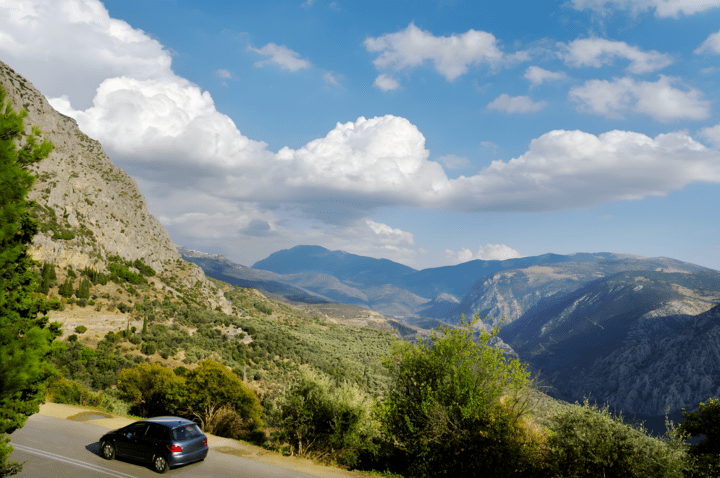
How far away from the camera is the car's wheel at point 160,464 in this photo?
41.7ft

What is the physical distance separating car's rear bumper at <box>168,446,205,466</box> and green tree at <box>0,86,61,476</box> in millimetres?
4420

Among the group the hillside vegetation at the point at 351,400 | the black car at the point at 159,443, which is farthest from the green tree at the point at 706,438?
the black car at the point at 159,443

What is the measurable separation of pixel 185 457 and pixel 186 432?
828 mm

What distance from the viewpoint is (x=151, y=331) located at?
166ft

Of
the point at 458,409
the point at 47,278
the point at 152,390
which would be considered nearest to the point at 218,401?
the point at 152,390

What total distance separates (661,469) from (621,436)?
1154mm

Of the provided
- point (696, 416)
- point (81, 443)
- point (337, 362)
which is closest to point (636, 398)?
point (337, 362)

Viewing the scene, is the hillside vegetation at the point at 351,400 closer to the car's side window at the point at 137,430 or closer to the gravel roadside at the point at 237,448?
the gravel roadside at the point at 237,448

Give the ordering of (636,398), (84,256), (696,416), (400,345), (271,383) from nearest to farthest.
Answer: (696,416)
(400,345)
(271,383)
(84,256)
(636,398)

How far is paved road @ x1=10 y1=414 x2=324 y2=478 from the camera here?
1239 cm

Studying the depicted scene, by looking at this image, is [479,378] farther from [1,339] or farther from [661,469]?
[1,339]

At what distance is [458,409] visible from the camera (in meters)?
14.9

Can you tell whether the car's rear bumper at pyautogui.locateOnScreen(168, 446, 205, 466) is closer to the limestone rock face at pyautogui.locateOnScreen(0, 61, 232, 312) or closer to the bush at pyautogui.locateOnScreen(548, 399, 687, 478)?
the bush at pyautogui.locateOnScreen(548, 399, 687, 478)

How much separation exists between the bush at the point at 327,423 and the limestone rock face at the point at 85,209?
51.2m
